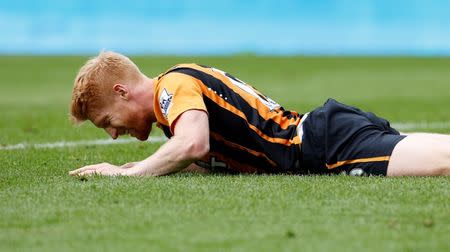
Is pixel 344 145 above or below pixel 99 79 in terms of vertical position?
below

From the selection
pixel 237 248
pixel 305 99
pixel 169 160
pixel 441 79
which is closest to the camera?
pixel 237 248

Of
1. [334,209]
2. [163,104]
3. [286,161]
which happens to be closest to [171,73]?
[163,104]

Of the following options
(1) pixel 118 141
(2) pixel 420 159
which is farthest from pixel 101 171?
(1) pixel 118 141

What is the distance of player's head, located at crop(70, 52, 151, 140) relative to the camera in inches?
244

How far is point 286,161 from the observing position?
622 centimetres

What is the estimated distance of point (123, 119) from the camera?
20.6ft

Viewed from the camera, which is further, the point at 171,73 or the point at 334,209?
the point at 171,73

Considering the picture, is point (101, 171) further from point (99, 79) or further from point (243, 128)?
point (243, 128)

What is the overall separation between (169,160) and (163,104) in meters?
0.35

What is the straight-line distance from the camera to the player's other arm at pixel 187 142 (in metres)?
5.82

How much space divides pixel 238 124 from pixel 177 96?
0.49 m

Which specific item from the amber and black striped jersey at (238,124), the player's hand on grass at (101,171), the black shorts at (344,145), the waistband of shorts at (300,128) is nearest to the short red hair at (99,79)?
the amber and black striped jersey at (238,124)

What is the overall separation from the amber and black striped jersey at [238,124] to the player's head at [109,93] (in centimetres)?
17

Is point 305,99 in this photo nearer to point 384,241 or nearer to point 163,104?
point 163,104
